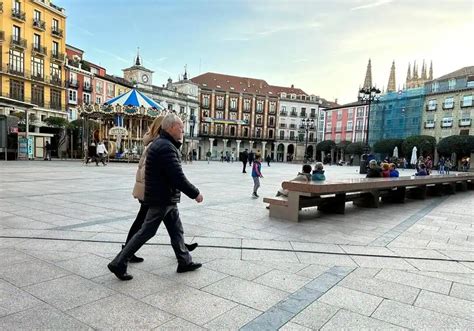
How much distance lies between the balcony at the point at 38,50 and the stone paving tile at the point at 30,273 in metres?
Result: 38.9

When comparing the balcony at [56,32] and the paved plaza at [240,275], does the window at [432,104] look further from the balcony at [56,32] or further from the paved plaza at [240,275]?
the balcony at [56,32]

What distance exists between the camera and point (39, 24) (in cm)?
3538

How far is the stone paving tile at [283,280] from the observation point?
327cm

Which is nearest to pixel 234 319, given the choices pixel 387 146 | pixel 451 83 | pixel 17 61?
pixel 17 61

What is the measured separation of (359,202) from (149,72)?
50838 mm

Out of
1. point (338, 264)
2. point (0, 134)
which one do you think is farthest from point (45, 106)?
point (338, 264)

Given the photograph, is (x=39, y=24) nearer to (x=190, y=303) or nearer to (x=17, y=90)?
(x=17, y=90)

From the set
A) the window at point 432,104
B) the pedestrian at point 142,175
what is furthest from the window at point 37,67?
the window at point 432,104

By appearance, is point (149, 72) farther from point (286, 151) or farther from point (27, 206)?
point (27, 206)

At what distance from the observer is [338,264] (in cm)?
400

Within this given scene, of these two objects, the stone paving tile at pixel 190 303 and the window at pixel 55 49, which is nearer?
the stone paving tile at pixel 190 303

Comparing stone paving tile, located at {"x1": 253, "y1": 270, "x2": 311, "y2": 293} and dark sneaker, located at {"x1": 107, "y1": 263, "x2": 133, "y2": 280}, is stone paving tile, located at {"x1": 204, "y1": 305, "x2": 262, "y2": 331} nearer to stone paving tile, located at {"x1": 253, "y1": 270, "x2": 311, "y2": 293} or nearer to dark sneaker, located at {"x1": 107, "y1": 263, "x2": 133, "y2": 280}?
stone paving tile, located at {"x1": 253, "y1": 270, "x2": 311, "y2": 293}

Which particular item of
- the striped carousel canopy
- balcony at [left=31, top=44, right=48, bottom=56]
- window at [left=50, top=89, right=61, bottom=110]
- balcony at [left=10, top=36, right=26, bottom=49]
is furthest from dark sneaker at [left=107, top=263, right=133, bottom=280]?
window at [left=50, top=89, right=61, bottom=110]

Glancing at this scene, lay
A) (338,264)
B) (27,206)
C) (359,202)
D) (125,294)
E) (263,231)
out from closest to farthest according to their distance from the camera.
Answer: (125,294) < (338,264) < (263,231) < (27,206) < (359,202)
